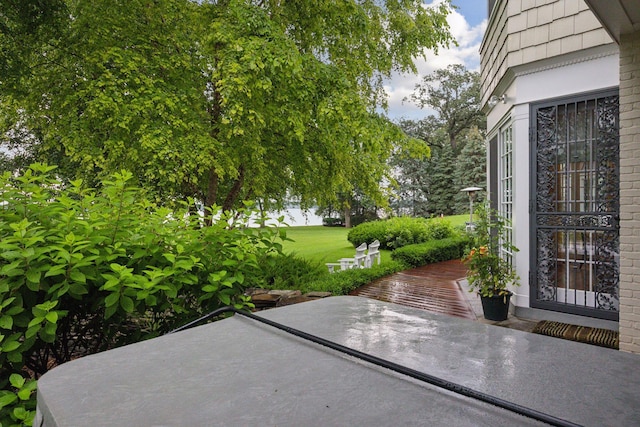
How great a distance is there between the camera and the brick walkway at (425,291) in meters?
5.23

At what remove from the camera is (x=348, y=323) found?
50.3 inches

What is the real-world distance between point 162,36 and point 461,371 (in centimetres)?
654

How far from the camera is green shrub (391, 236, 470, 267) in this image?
28.7ft

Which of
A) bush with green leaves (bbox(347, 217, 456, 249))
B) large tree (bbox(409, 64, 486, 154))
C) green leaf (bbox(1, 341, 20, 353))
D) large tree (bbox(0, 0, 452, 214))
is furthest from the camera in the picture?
large tree (bbox(409, 64, 486, 154))

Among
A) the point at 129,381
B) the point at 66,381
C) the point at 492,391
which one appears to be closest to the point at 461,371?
the point at 492,391

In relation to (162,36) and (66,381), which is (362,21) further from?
(66,381)

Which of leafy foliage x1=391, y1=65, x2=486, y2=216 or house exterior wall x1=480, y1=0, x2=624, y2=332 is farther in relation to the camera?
leafy foliage x1=391, y1=65, x2=486, y2=216

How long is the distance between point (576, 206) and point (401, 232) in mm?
7051

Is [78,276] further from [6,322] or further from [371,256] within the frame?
[371,256]

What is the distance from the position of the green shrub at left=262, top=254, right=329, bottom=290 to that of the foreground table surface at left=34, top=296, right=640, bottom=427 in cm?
441

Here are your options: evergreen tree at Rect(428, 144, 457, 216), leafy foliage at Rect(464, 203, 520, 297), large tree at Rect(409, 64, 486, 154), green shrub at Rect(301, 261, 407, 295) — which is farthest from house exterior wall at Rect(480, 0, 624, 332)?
large tree at Rect(409, 64, 486, 154)

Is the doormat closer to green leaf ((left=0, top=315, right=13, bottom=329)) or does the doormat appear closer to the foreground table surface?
the foreground table surface

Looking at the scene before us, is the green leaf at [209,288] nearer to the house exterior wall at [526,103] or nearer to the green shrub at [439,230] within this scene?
the house exterior wall at [526,103]

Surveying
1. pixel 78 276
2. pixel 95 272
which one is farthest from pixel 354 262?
pixel 78 276
